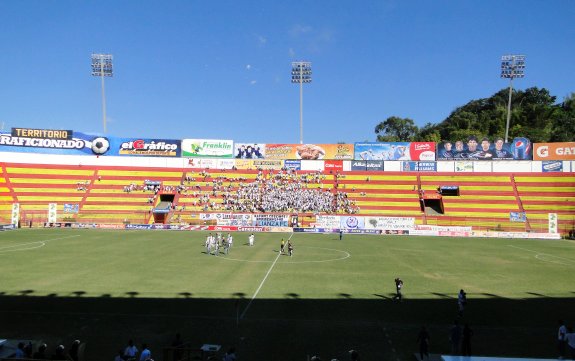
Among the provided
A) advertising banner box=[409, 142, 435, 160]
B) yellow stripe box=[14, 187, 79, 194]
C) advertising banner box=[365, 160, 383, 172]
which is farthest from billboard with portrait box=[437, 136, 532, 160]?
yellow stripe box=[14, 187, 79, 194]

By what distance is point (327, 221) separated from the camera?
60.2 m

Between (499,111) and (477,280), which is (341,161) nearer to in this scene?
(477,280)

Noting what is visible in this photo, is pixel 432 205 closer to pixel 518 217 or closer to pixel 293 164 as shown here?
pixel 518 217

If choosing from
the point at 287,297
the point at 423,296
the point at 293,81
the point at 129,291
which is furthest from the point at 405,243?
the point at 293,81

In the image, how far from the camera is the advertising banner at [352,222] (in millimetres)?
59625

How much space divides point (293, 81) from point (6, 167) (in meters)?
56.7

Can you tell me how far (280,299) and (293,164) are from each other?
196 ft

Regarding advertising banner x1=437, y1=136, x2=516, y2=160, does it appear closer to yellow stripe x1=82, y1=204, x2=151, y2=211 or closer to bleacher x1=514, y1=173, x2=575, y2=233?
bleacher x1=514, y1=173, x2=575, y2=233

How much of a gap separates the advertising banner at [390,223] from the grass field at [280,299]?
20430 millimetres

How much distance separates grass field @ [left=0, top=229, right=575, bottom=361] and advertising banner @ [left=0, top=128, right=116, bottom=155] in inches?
1694

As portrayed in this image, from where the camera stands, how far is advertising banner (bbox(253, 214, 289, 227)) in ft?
201

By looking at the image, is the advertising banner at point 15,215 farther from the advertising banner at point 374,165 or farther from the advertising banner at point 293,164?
the advertising banner at point 374,165

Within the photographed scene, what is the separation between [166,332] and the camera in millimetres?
16297

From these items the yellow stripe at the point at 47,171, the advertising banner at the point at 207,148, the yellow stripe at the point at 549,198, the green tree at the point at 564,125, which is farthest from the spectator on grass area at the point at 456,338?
the green tree at the point at 564,125
